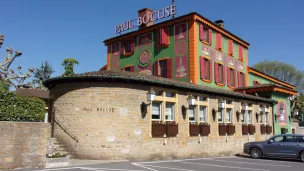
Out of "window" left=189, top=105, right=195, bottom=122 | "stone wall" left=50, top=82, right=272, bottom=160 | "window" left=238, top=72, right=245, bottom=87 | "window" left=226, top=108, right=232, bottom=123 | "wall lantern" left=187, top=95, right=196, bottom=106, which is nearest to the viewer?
"stone wall" left=50, top=82, right=272, bottom=160

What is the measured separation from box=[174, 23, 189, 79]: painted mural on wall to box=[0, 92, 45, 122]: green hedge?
1491cm

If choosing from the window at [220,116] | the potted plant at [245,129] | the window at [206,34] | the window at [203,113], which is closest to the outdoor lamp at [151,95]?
the window at [203,113]

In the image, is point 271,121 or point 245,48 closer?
point 271,121

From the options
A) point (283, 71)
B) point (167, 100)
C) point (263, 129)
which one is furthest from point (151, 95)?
point (283, 71)

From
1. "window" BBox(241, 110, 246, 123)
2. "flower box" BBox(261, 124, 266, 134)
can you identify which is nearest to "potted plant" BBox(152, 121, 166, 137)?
"window" BBox(241, 110, 246, 123)

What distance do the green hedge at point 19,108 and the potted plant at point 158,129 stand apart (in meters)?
5.56

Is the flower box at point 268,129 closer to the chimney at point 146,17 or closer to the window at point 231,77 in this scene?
the window at point 231,77

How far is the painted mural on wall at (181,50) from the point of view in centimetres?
2505

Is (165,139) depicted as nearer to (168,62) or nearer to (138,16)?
(168,62)

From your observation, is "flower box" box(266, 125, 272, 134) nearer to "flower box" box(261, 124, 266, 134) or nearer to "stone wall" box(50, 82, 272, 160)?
"flower box" box(261, 124, 266, 134)

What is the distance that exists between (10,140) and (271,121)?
73.7 ft

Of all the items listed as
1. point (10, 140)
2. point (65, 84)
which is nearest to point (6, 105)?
point (10, 140)

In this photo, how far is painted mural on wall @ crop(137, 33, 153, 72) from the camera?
27547 mm

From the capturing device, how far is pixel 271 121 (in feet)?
88.3
